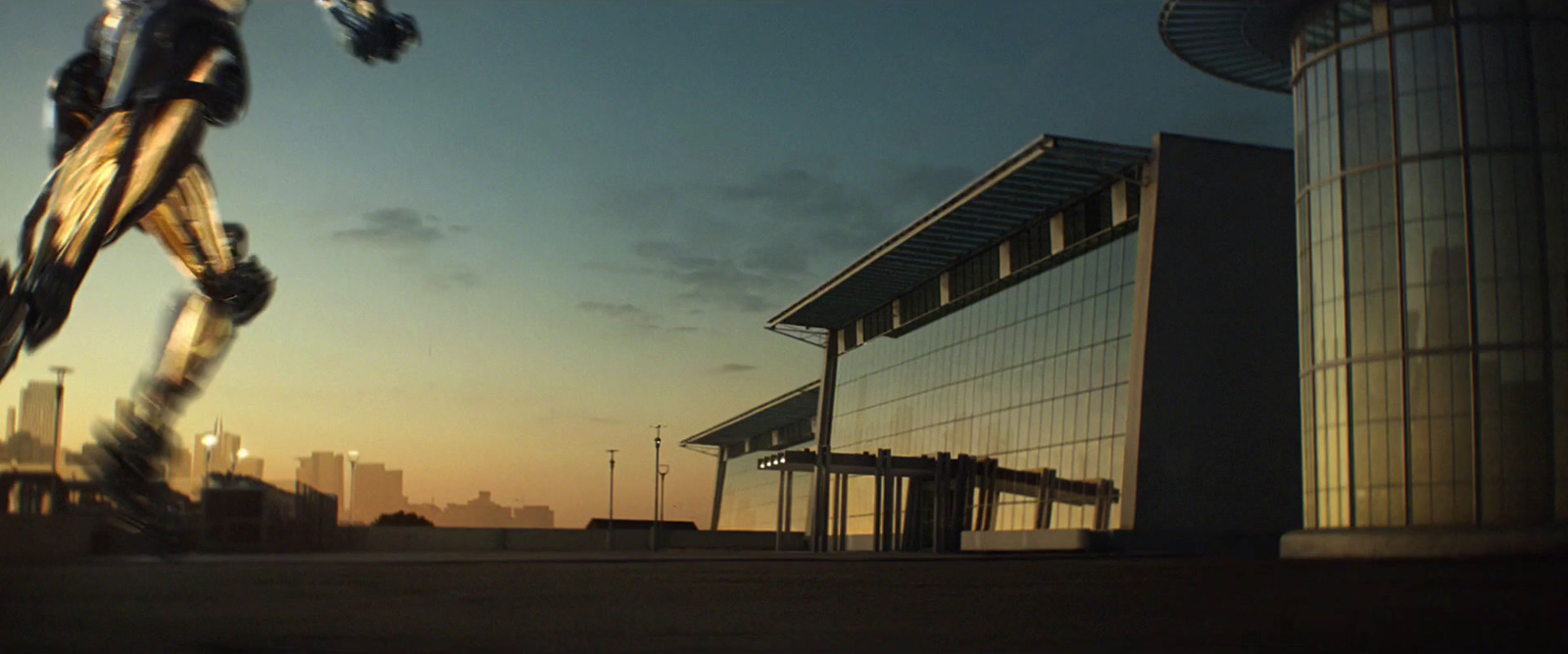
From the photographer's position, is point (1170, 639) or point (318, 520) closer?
point (1170, 639)

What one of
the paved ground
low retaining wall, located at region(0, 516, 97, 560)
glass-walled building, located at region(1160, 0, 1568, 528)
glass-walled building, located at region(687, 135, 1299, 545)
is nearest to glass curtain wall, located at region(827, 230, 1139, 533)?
glass-walled building, located at region(687, 135, 1299, 545)

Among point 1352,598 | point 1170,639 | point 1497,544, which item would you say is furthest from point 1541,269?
point 1170,639

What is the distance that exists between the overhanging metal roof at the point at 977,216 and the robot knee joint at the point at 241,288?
33282 millimetres

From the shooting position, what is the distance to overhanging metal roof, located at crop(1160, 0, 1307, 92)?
29297mm

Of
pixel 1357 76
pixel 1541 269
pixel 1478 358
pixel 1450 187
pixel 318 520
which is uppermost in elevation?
pixel 1357 76

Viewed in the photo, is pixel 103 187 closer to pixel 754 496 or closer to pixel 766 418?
pixel 766 418

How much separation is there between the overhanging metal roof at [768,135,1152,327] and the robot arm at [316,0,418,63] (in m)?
33.6

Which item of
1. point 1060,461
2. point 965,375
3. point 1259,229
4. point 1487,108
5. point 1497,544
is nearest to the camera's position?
point 1497,544

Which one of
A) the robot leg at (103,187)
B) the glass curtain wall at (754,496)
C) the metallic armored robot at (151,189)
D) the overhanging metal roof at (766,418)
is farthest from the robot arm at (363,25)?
the glass curtain wall at (754,496)

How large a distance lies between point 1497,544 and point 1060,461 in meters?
23.5

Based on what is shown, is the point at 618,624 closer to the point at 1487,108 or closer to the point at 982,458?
the point at 1487,108

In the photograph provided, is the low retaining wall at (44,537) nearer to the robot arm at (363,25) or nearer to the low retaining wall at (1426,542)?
the robot arm at (363,25)

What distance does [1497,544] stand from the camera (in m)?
22.6

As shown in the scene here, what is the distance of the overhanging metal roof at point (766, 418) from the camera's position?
82125mm
